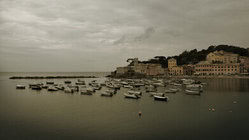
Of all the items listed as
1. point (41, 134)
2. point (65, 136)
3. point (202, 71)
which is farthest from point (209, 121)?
point (202, 71)

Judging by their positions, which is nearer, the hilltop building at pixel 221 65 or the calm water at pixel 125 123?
the calm water at pixel 125 123

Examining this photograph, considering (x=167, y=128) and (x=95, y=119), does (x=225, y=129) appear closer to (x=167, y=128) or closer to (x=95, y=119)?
(x=167, y=128)

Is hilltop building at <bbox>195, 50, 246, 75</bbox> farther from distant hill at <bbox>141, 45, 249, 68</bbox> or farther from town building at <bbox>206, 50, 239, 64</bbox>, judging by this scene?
distant hill at <bbox>141, 45, 249, 68</bbox>

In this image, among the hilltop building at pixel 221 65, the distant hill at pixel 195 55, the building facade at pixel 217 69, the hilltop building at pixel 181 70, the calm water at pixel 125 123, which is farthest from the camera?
the distant hill at pixel 195 55

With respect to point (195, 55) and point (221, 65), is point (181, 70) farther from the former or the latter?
point (195, 55)

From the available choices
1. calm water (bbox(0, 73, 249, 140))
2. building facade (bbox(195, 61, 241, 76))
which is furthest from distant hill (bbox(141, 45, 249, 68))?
calm water (bbox(0, 73, 249, 140))

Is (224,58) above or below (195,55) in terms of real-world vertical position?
below

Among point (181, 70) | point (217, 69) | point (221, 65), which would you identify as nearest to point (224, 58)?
point (221, 65)

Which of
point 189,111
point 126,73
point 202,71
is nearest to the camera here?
point 189,111

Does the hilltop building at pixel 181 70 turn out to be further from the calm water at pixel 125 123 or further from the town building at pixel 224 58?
the calm water at pixel 125 123

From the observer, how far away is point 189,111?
2306 cm

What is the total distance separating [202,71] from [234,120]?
298 ft

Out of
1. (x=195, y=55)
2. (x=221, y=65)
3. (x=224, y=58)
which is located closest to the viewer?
(x=221, y=65)

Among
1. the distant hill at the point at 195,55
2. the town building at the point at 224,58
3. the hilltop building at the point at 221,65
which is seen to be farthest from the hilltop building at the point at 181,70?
the distant hill at the point at 195,55
